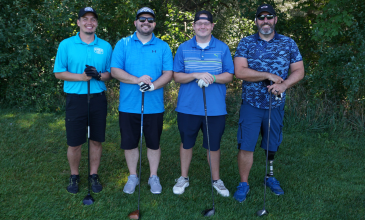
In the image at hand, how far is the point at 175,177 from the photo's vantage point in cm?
431

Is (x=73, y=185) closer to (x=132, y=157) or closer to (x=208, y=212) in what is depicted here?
(x=132, y=157)

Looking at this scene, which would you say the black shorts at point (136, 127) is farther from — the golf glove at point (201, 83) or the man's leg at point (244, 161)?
the man's leg at point (244, 161)

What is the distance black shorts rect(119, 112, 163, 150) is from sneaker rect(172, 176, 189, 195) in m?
0.54

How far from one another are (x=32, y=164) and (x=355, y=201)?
4123 millimetres

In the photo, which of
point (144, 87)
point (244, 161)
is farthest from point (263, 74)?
point (144, 87)

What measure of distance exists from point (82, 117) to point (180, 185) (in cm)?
137

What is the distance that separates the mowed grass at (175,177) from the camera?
343 cm

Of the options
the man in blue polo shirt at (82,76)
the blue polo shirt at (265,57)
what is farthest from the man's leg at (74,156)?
the blue polo shirt at (265,57)

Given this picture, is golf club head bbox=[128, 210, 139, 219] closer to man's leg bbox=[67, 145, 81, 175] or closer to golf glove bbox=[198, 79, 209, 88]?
man's leg bbox=[67, 145, 81, 175]

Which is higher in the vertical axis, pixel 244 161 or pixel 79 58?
pixel 79 58

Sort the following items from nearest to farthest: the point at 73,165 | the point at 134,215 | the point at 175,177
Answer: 1. the point at 134,215
2. the point at 73,165
3. the point at 175,177

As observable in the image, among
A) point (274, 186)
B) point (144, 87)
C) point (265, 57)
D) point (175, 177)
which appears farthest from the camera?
point (175, 177)

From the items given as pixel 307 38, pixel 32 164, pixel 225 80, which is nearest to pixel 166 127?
pixel 32 164

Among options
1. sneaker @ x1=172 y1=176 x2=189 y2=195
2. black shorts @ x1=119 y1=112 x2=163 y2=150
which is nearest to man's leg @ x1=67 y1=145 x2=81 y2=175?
black shorts @ x1=119 y1=112 x2=163 y2=150
